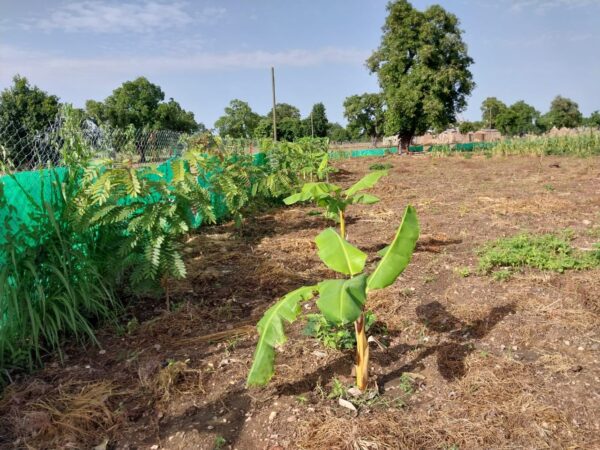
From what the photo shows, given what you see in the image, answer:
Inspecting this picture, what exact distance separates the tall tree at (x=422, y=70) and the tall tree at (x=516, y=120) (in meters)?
42.3

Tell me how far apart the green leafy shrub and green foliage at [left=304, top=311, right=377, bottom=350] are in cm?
188

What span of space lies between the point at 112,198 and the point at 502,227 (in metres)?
5.33

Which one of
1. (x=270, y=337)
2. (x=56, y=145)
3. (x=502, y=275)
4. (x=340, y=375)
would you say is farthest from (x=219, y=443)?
(x=502, y=275)

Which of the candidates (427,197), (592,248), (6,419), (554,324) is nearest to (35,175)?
(6,419)

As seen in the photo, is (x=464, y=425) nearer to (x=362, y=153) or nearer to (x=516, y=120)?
(x=362, y=153)

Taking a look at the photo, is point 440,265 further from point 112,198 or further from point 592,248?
point 112,198

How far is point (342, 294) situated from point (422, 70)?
97.8 ft

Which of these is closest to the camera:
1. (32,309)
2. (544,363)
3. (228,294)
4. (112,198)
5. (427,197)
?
(544,363)

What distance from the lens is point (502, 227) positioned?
→ 20.2ft

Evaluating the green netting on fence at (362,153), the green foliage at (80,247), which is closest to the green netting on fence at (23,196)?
the green foliage at (80,247)

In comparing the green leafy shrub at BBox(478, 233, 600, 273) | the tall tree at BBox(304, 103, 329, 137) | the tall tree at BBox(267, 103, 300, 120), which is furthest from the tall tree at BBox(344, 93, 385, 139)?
the green leafy shrub at BBox(478, 233, 600, 273)

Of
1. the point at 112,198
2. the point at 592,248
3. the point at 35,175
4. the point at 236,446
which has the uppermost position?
the point at 35,175

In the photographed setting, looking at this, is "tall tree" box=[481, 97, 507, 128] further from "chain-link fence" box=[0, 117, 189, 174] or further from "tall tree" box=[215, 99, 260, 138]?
"chain-link fence" box=[0, 117, 189, 174]

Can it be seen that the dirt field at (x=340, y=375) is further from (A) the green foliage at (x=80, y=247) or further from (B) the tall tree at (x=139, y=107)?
(B) the tall tree at (x=139, y=107)
